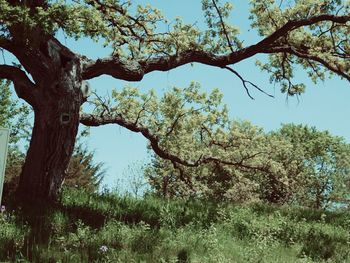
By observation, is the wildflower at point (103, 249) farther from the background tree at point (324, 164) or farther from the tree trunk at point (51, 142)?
the background tree at point (324, 164)

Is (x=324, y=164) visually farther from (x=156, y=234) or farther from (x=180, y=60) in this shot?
(x=156, y=234)

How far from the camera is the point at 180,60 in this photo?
1471cm

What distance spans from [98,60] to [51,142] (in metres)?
2.84

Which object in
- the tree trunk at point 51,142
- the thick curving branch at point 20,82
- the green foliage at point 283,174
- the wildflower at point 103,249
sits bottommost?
the wildflower at point 103,249

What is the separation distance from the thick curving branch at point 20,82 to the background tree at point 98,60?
2cm

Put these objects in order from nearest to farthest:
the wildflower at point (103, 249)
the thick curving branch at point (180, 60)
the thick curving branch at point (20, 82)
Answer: the wildflower at point (103, 249) < the thick curving branch at point (20, 82) < the thick curving branch at point (180, 60)

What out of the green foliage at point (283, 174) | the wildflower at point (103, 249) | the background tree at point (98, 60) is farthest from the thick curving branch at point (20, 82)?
the green foliage at point (283, 174)

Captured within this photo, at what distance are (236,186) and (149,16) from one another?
2915 cm

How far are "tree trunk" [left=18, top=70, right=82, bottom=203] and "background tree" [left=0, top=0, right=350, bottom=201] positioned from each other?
0.02 meters

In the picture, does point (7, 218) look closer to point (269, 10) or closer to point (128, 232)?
point (128, 232)

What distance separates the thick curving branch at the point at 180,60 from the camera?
13.5m

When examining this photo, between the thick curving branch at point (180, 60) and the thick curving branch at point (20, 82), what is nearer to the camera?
the thick curving branch at point (20, 82)

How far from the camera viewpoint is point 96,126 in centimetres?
1614

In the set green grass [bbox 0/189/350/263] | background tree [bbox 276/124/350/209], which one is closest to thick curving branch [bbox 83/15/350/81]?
green grass [bbox 0/189/350/263]
